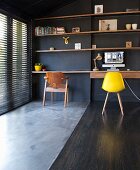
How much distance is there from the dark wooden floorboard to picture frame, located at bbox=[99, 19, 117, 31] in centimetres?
248

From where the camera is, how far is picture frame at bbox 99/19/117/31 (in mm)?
5762

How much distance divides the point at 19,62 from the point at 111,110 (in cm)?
240

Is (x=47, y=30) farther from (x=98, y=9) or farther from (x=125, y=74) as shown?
(x=125, y=74)

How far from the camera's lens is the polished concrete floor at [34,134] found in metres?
2.34

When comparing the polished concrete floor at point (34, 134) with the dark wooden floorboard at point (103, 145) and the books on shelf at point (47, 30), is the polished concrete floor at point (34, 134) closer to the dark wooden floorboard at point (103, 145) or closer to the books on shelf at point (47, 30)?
the dark wooden floorboard at point (103, 145)

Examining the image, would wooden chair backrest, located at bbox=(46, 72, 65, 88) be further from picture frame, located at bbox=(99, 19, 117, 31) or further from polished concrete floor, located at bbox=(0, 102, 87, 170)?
picture frame, located at bbox=(99, 19, 117, 31)

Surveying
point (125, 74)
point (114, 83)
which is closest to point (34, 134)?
point (114, 83)

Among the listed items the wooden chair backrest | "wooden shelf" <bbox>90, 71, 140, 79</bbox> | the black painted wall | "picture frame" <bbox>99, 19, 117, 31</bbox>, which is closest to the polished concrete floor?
the wooden chair backrest

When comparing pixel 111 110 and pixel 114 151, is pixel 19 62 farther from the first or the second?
pixel 114 151

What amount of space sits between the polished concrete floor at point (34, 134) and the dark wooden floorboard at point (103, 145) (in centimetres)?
15

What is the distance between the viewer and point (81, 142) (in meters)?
2.81

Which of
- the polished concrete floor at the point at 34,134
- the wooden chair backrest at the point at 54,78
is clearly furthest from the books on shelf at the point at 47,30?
the polished concrete floor at the point at 34,134

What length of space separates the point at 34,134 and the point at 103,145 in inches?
40.2

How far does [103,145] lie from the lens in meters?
2.71
